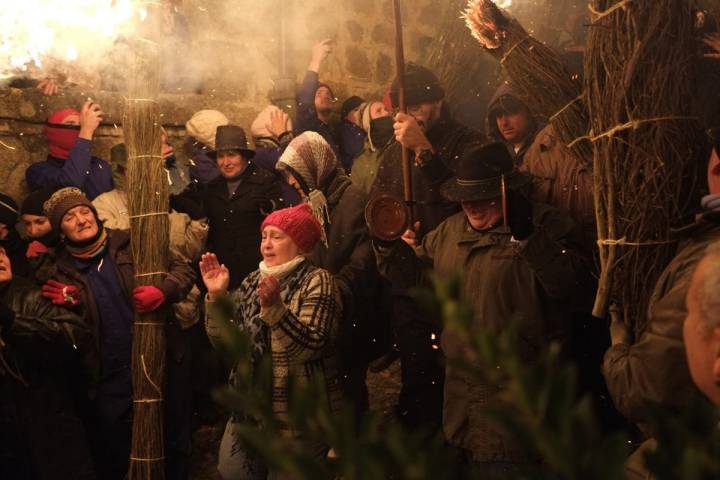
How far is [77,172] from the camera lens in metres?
5.72

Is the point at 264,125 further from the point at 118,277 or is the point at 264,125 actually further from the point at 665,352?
the point at 665,352

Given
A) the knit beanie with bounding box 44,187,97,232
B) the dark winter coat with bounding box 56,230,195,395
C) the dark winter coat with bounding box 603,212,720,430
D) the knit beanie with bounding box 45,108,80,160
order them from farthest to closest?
1. the knit beanie with bounding box 45,108,80,160
2. the knit beanie with bounding box 44,187,97,232
3. the dark winter coat with bounding box 56,230,195,395
4. the dark winter coat with bounding box 603,212,720,430

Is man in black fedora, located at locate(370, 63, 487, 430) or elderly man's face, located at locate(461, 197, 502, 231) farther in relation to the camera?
man in black fedora, located at locate(370, 63, 487, 430)

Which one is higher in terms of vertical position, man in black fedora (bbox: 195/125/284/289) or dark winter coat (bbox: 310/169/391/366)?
man in black fedora (bbox: 195/125/284/289)

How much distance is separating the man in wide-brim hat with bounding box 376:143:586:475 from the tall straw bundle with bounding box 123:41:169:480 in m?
1.78

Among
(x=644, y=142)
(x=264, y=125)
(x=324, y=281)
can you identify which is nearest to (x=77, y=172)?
(x=264, y=125)

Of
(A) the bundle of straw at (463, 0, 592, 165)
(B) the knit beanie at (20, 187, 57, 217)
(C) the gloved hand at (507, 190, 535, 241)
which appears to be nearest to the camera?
(A) the bundle of straw at (463, 0, 592, 165)

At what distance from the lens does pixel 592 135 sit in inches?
124

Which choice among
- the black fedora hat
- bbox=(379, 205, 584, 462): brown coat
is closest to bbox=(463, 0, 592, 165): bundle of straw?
the black fedora hat

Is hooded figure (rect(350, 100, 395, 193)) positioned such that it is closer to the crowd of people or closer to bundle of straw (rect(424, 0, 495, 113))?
the crowd of people

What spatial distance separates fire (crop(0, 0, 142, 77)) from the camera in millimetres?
6344

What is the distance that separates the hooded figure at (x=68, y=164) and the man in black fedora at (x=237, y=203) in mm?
793

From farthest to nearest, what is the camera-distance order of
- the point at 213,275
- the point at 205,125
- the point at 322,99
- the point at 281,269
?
the point at 322,99 < the point at 205,125 < the point at 213,275 < the point at 281,269

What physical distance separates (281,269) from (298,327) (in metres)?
0.36
